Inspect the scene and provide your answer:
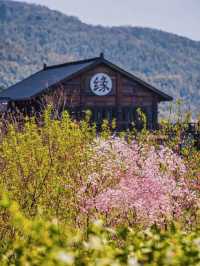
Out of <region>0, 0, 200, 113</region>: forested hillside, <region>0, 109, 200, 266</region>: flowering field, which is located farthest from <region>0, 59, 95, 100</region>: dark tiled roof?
<region>0, 0, 200, 113</region>: forested hillside

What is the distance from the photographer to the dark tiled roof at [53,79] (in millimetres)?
34531

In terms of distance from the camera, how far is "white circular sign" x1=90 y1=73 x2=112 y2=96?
36188mm

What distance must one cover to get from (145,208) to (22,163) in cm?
308

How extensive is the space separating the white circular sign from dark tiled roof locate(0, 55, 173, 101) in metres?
0.70

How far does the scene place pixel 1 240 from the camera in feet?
33.3

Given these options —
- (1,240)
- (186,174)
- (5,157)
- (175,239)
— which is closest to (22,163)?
(5,157)

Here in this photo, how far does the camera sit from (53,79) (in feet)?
117

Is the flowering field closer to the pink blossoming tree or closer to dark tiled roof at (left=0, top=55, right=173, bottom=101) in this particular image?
the pink blossoming tree

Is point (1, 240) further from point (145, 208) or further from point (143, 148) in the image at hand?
point (143, 148)

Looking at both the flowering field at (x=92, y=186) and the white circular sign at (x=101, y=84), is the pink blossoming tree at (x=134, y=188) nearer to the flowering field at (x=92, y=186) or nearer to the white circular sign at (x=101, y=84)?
the flowering field at (x=92, y=186)

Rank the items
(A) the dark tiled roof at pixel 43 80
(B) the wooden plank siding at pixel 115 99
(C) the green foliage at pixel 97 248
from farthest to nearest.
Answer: (B) the wooden plank siding at pixel 115 99, (A) the dark tiled roof at pixel 43 80, (C) the green foliage at pixel 97 248

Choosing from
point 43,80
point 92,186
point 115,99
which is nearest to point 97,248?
point 92,186

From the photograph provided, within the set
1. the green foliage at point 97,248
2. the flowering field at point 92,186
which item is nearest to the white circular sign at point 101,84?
the flowering field at point 92,186

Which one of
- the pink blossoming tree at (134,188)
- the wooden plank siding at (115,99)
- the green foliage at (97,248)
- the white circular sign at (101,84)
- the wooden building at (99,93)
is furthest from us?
the white circular sign at (101,84)
